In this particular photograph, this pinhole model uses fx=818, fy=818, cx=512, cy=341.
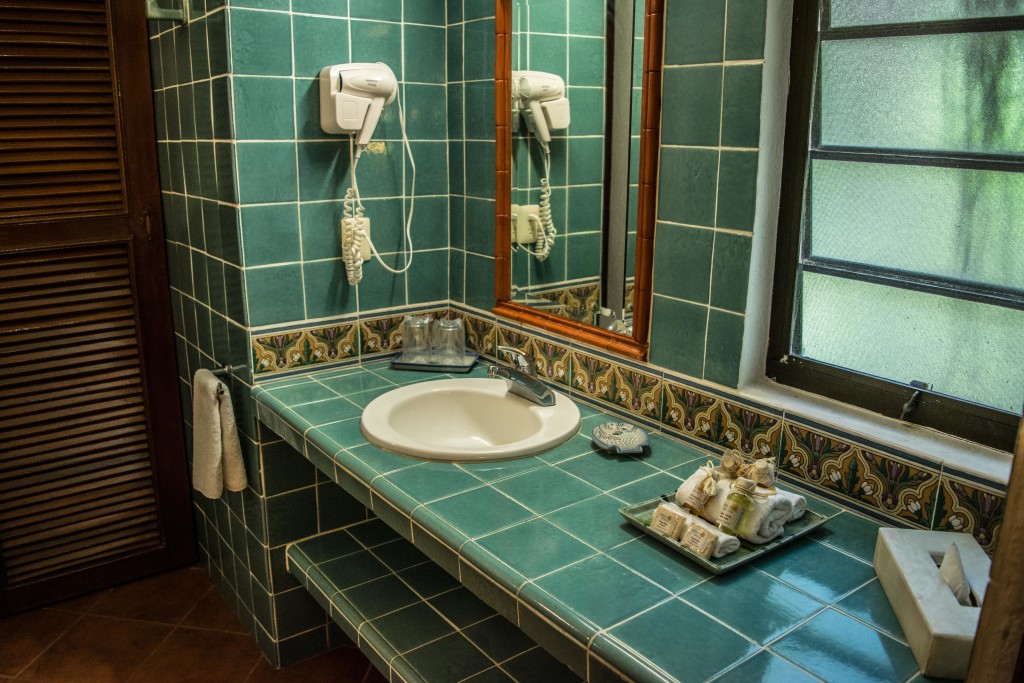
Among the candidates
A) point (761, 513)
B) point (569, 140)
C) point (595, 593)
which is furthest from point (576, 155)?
point (595, 593)

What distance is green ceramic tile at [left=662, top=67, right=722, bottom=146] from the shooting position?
1.53m

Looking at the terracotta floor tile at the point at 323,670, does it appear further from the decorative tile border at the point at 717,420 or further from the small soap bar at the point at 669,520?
the small soap bar at the point at 669,520

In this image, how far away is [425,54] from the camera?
221 cm

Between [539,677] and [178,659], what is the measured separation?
4.01 feet

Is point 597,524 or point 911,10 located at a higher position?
point 911,10

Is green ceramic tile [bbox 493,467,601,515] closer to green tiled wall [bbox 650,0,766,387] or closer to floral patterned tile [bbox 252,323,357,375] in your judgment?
green tiled wall [bbox 650,0,766,387]

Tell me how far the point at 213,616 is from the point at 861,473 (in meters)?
2.01

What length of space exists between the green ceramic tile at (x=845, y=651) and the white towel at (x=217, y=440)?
155 cm

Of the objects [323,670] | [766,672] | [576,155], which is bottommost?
[323,670]

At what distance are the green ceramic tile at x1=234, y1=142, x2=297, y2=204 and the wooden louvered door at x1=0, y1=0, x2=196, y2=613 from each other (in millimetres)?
671

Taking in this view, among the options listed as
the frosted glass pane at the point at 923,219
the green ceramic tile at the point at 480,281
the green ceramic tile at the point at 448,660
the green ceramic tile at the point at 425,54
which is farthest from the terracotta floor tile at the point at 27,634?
the frosted glass pane at the point at 923,219

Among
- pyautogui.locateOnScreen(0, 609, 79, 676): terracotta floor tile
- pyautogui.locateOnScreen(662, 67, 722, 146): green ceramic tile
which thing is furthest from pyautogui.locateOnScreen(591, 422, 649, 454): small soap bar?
pyautogui.locateOnScreen(0, 609, 79, 676): terracotta floor tile

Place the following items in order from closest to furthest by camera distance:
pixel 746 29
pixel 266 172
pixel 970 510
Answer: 1. pixel 970 510
2. pixel 746 29
3. pixel 266 172

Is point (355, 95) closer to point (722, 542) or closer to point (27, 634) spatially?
point (722, 542)
